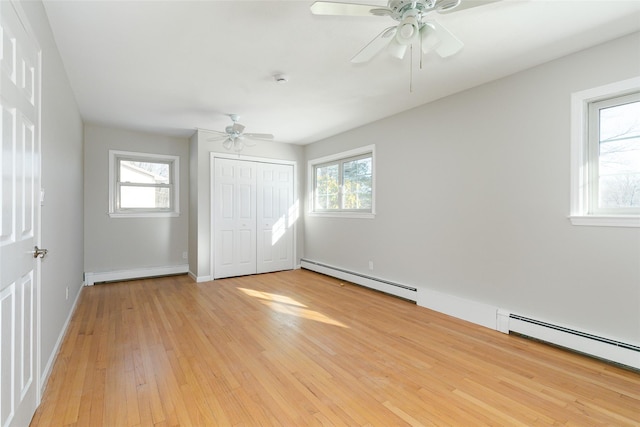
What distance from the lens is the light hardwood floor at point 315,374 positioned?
1.74 metres

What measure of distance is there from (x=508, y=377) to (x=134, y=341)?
3.12m

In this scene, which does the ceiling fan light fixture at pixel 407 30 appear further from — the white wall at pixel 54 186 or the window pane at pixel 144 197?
the window pane at pixel 144 197

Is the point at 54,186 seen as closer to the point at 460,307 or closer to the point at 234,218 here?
the point at 234,218

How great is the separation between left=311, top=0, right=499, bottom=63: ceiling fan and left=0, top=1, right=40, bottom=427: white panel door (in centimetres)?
147

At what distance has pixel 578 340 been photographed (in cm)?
245

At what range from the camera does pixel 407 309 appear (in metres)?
3.57

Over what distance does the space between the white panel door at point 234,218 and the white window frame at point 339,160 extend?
1.13 meters

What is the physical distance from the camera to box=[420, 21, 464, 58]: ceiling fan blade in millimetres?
1714

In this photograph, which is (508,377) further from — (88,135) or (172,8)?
(88,135)

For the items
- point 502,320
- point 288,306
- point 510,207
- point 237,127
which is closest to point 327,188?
point 237,127

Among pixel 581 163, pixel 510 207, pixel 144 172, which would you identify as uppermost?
pixel 144 172

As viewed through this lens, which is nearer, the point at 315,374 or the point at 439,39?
the point at 439,39

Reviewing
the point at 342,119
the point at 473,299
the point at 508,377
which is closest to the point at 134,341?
the point at 508,377

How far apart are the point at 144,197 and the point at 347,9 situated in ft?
16.4
